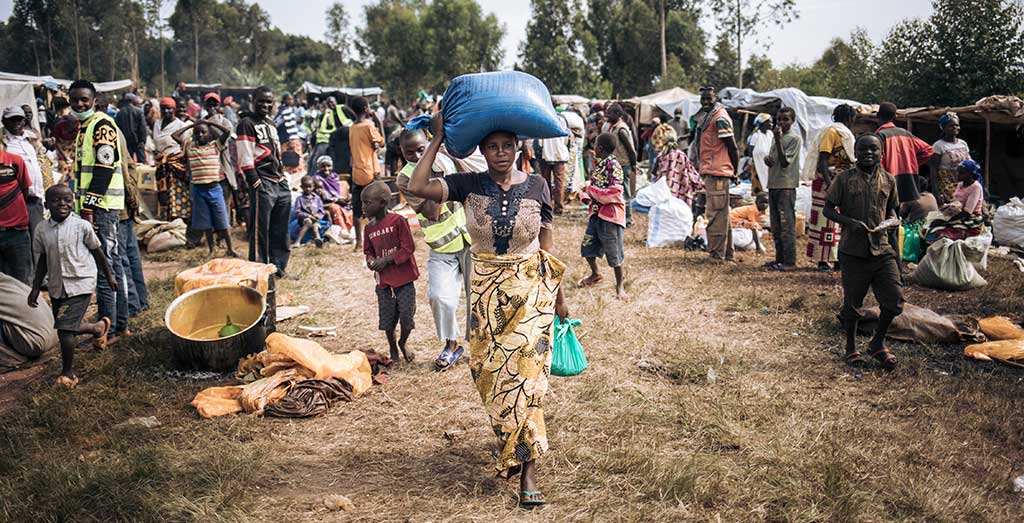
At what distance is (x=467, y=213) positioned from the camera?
352 centimetres

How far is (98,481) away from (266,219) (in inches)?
174

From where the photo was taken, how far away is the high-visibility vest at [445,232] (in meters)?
5.25

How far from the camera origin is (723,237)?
8922 mm

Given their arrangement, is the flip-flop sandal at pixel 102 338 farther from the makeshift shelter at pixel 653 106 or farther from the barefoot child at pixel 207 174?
the makeshift shelter at pixel 653 106

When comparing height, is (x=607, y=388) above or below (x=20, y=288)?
below

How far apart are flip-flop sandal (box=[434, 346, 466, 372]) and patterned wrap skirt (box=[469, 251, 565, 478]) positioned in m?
1.90

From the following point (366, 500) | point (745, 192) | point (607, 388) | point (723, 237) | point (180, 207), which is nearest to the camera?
point (366, 500)

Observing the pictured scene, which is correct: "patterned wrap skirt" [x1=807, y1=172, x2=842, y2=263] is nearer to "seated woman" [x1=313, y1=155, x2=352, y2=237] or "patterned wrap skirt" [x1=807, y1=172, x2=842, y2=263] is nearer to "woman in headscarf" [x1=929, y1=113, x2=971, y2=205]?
"woman in headscarf" [x1=929, y1=113, x2=971, y2=205]

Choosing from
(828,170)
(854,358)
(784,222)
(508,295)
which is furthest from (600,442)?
(784,222)

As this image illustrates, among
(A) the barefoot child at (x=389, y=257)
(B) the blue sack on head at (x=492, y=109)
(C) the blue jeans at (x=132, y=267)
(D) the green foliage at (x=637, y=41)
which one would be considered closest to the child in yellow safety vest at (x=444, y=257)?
(A) the barefoot child at (x=389, y=257)

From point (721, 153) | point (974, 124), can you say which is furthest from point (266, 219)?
point (974, 124)

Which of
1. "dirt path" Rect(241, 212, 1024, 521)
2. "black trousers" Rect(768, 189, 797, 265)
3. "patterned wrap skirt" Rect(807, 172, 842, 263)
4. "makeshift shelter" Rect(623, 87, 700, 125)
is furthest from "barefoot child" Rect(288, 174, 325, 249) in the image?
"makeshift shelter" Rect(623, 87, 700, 125)

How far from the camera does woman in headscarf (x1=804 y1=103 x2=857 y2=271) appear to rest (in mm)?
7328

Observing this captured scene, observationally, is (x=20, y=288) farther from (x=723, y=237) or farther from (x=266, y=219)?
(x=723, y=237)
